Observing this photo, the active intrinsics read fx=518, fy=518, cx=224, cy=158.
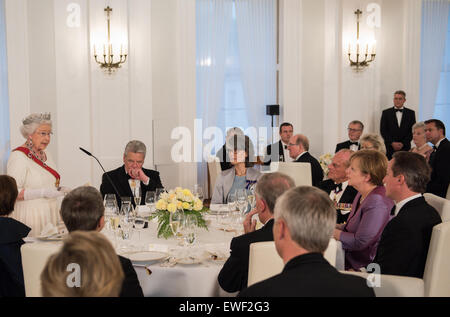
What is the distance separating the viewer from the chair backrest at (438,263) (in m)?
2.55

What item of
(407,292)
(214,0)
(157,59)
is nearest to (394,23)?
(214,0)

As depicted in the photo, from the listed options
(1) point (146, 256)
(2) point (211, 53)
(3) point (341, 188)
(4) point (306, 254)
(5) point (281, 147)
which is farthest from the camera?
(2) point (211, 53)

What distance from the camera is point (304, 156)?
20.2 feet

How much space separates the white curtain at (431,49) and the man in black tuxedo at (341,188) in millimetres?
4802

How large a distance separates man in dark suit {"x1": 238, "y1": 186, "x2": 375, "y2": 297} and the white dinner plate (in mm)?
1145

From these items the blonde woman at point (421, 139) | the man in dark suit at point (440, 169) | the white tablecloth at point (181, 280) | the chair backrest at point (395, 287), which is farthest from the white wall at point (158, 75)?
the chair backrest at point (395, 287)

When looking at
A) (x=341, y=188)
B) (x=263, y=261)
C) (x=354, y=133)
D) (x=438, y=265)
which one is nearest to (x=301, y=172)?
(x=341, y=188)

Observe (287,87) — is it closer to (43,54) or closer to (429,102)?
(429,102)

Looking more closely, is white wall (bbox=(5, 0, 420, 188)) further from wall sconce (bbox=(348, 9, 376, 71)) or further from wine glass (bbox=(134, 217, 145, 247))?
wine glass (bbox=(134, 217, 145, 247))

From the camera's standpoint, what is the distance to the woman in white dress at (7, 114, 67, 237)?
13.6 ft

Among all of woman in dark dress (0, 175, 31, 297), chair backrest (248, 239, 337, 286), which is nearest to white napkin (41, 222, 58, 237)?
woman in dark dress (0, 175, 31, 297)

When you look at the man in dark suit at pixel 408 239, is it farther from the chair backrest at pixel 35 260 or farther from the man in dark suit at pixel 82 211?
the chair backrest at pixel 35 260

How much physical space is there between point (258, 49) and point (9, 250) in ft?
→ 20.7

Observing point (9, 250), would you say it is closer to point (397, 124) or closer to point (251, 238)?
point (251, 238)
